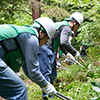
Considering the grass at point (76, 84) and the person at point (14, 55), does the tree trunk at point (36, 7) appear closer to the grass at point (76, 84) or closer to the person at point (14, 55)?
the grass at point (76, 84)

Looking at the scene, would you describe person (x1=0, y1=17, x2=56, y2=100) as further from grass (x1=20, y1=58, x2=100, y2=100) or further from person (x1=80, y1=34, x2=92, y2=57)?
person (x1=80, y1=34, x2=92, y2=57)

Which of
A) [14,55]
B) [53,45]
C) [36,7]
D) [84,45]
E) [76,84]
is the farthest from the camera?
[36,7]

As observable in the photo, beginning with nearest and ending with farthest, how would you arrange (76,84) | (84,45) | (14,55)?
(14,55), (76,84), (84,45)

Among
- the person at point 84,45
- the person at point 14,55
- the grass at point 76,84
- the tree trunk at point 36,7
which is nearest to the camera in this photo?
the person at point 14,55

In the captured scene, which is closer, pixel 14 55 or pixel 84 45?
pixel 14 55

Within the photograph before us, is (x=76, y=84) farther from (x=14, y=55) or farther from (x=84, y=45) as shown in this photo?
(x=84, y=45)

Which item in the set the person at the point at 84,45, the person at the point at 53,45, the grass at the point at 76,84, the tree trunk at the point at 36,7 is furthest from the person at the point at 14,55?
the tree trunk at the point at 36,7

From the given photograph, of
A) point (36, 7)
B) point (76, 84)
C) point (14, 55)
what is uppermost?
point (36, 7)

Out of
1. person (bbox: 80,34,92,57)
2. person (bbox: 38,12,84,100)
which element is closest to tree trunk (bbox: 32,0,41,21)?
person (bbox: 80,34,92,57)

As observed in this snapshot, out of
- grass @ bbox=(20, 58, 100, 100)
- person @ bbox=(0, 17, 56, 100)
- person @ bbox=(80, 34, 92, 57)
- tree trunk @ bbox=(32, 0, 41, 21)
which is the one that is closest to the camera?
person @ bbox=(0, 17, 56, 100)

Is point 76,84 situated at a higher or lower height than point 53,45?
lower

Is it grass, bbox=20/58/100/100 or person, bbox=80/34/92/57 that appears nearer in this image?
grass, bbox=20/58/100/100

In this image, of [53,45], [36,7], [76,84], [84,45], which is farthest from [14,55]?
[36,7]

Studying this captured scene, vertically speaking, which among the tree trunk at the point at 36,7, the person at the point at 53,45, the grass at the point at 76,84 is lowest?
the grass at the point at 76,84
